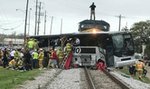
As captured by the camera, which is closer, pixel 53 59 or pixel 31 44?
pixel 53 59

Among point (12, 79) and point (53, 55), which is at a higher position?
point (53, 55)

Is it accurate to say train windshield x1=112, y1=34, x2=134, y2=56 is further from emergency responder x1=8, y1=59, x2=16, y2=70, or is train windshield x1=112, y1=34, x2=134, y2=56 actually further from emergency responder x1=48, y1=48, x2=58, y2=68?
emergency responder x1=8, y1=59, x2=16, y2=70

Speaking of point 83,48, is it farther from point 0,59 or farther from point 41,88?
point 41,88

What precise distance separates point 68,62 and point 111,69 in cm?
338

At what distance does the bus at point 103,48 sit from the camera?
3562cm

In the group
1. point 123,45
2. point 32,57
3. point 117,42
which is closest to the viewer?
point 32,57

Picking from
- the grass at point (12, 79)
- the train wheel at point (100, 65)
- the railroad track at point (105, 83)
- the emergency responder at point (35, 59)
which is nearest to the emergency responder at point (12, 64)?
the emergency responder at point (35, 59)

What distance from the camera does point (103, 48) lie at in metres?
36.1

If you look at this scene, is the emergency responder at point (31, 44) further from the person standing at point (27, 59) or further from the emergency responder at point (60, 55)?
the person standing at point (27, 59)

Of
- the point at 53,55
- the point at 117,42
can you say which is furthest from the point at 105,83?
the point at 117,42

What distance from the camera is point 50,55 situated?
34.9 meters

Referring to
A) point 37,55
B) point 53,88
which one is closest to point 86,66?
point 37,55

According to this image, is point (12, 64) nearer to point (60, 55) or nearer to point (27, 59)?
point (27, 59)

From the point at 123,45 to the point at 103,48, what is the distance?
1.55 m
